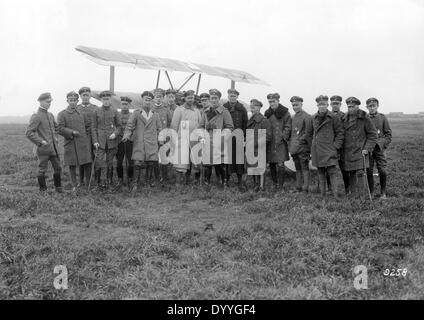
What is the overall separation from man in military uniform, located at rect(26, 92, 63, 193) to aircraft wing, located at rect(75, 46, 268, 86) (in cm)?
367

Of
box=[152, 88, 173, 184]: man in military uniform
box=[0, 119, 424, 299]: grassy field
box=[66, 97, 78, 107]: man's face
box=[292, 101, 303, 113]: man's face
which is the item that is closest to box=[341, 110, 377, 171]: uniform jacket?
box=[0, 119, 424, 299]: grassy field

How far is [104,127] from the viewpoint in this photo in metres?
8.61

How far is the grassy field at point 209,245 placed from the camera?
3.74 m

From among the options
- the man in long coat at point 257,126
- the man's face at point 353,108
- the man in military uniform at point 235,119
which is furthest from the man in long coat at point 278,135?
the man's face at point 353,108

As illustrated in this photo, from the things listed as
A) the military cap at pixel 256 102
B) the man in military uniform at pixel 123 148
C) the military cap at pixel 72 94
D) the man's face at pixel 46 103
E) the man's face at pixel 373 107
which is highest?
the military cap at pixel 72 94

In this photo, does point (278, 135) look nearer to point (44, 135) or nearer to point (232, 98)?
point (232, 98)

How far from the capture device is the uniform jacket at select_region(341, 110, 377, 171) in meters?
7.41

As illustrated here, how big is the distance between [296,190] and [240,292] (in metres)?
4.98

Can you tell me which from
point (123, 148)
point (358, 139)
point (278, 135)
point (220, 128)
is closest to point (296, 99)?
point (278, 135)

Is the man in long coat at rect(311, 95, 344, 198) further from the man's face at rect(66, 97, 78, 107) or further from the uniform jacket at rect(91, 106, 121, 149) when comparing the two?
the man's face at rect(66, 97, 78, 107)

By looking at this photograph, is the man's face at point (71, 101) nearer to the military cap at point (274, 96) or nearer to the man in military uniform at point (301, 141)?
the military cap at point (274, 96)

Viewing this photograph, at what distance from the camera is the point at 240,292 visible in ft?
12.0

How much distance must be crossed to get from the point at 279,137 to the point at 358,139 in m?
1.73

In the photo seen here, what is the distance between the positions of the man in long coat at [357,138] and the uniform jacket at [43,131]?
5775mm
